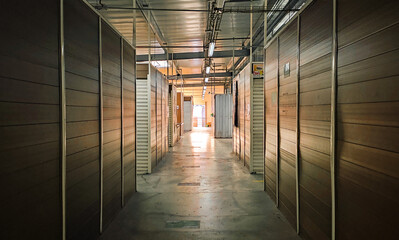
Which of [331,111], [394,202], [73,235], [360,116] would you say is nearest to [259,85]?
[331,111]

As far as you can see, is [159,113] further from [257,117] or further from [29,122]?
[29,122]

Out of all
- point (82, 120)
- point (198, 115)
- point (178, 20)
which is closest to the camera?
point (82, 120)

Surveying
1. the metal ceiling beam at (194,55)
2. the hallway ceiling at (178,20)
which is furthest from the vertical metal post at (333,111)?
the metal ceiling beam at (194,55)

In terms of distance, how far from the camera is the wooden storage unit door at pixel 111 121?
2.93m

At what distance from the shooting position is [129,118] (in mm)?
3945

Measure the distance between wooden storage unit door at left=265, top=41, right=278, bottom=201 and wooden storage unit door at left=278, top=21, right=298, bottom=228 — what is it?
0.24 metres

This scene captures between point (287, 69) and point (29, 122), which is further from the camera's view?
point (287, 69)

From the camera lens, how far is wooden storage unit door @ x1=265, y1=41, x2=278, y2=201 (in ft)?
12.3

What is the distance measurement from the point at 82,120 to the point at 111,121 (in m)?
0.78

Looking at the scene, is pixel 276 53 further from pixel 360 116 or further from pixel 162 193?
pixel 162 193

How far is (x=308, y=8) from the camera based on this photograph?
2.55m

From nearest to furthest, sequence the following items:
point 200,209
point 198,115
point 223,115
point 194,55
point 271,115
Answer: point 200,209
point 271,115
point 194,55
point 223,115
point 198,115

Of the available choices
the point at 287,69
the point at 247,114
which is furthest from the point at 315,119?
the point at 247,114

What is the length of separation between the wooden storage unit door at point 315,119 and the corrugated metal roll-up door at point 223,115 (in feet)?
33.1
